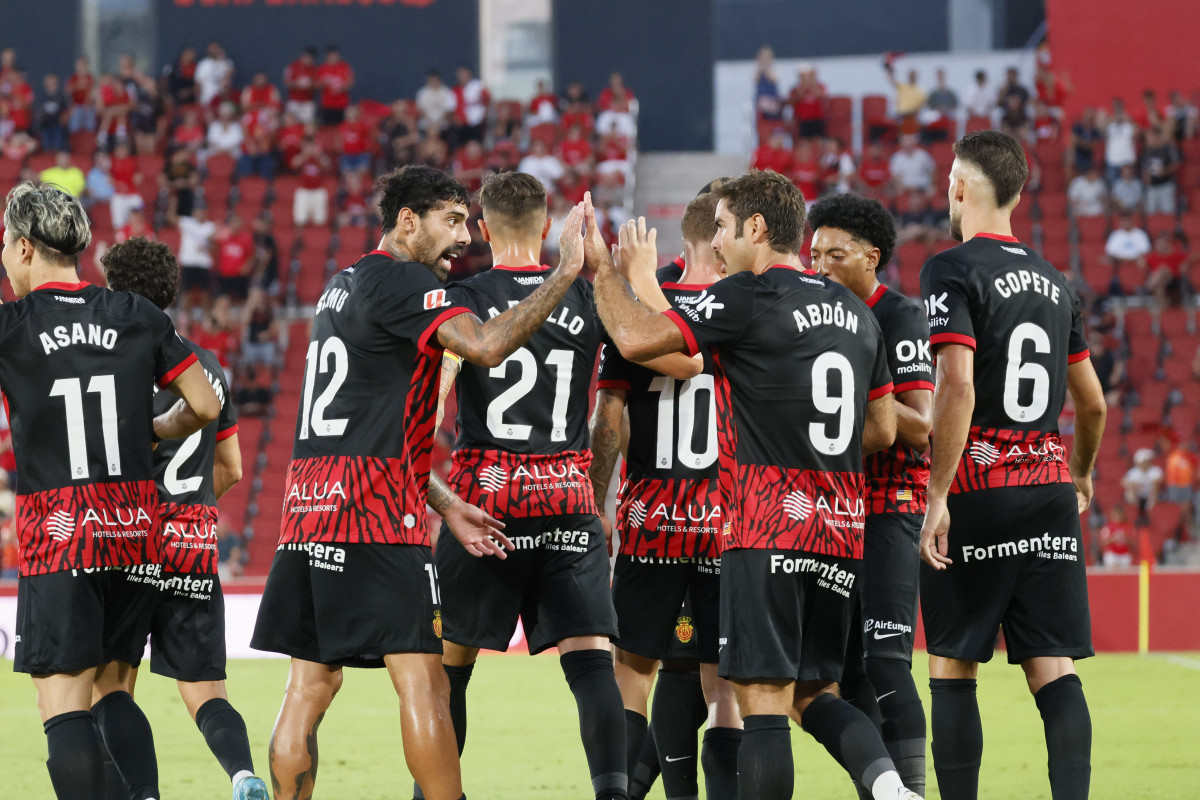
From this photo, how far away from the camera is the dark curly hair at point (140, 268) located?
5863 mm

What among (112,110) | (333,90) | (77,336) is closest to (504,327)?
(77,336)

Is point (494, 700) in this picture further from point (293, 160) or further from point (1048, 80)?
point (1048, 80)

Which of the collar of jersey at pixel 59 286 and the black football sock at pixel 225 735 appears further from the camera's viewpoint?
the black football sock at pixel 225 735

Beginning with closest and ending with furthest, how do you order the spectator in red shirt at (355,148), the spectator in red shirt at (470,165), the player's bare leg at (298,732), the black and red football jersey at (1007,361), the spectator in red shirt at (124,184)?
the player's bare leg at (298,732) → the black and red football jersey at (1007,361) → the spectator in red shirt at (124,184) → the spectator in red shirt at (470,165) → the spectator in red shirt at (355,148)

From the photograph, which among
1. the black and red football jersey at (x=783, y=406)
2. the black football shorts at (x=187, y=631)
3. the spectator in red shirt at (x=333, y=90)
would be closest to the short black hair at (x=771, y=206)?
the black and red football jersey at (x=783, y=406)

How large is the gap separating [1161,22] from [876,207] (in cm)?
1933

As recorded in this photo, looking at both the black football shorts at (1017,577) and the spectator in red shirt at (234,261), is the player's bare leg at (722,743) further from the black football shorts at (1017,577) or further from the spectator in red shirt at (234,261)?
the spectator in red shirt at (234,261)

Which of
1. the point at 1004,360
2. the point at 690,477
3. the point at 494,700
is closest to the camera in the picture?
the point at 1004,360

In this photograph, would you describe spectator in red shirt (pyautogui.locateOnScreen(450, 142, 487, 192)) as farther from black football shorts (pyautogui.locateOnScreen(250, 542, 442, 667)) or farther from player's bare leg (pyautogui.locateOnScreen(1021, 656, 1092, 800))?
player's bare leg (pyautogui.locateOnScreen(1021, 656, 1092, 800))

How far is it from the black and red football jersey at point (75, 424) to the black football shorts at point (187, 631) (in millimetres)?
968

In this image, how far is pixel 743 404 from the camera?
189 inches

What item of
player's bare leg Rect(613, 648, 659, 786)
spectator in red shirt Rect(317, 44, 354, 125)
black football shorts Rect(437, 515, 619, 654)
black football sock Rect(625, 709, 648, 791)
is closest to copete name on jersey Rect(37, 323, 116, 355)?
black football shorts Rect(437, 515, 619, 654)

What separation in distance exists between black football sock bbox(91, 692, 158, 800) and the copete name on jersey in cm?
149

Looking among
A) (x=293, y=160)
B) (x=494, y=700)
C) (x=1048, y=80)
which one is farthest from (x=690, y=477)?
(x=1048, y=80)
